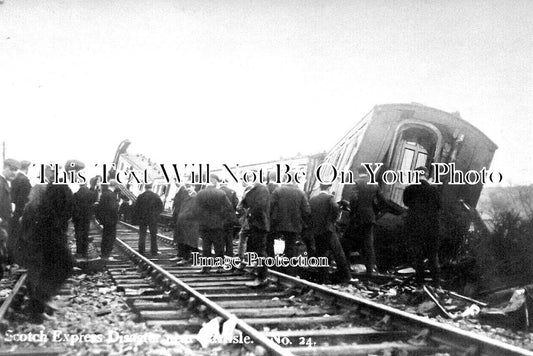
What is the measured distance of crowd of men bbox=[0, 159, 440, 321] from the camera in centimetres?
492

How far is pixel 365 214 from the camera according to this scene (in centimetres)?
749

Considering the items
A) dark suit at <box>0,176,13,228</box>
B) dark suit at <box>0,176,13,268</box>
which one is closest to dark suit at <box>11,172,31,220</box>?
dark suit at <box>0,176,13,268</box>

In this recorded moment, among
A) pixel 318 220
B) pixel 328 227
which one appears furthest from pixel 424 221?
pixel 318 220

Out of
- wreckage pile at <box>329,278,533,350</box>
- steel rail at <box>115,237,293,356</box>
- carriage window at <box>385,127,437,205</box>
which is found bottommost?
wreckage pile at <box>329,278,533,350</box>

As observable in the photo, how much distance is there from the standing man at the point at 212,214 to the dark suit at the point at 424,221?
111 inches

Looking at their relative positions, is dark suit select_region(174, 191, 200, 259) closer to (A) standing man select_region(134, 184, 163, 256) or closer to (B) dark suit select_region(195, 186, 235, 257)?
(A) standing man select_region(134, 184, 163, 256)

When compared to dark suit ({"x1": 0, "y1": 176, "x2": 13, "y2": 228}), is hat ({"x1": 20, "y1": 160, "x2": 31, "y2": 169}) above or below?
above

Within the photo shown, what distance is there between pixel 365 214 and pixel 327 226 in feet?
2.15

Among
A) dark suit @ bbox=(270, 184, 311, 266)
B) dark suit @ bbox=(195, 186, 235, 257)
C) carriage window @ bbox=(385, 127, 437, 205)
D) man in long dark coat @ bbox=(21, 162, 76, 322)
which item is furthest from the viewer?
carriage window @ bbox=(385, 127, 437, 205)

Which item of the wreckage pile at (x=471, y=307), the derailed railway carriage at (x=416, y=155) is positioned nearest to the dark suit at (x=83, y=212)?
the derailed railway carriage at (x=416, y=155)

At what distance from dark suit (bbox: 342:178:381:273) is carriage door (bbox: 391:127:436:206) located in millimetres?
1007

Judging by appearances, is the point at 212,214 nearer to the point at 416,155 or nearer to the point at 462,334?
the point at 416,155

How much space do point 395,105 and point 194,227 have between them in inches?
159

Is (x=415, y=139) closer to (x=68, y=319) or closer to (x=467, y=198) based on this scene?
(x=467, y=198)
